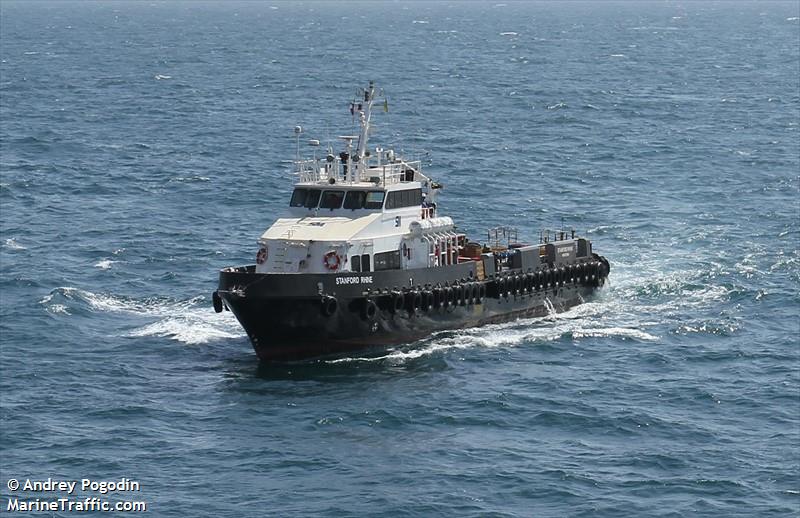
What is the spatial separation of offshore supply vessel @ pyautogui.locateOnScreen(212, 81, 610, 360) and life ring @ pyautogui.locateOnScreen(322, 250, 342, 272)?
4cm

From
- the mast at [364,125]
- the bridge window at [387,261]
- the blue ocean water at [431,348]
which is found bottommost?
the blue ocean water at [431,348]

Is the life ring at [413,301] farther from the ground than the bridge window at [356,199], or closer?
closer

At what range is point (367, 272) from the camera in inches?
2224

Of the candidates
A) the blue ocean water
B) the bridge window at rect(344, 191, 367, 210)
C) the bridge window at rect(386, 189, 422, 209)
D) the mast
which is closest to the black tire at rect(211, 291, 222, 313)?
the blue ocean water

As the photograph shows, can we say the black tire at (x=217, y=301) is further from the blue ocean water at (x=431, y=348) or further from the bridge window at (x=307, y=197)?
the bridge window at (x=307, y=197)

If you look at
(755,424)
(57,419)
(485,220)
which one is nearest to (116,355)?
(57,419)

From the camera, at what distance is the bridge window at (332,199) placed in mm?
58312

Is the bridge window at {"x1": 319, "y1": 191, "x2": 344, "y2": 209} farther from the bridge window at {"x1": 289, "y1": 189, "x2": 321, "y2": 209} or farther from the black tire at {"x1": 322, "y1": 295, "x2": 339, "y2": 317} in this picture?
the black tire at {"x1": 322, "y1": 295, "x2": 339, "y2": 317}

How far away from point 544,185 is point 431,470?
4958 centimetres

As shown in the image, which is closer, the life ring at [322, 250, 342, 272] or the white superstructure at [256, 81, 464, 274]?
the life ring at [322, 250, 342, 272]

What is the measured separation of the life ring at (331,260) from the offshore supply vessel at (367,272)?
4 centimetres

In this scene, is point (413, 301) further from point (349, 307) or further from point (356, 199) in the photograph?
point (356, 199)

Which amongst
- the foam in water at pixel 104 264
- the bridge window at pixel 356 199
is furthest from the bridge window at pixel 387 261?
the foam in water at pixel 104 264

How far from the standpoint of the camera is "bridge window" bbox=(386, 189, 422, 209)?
58.4 m
